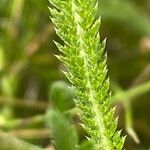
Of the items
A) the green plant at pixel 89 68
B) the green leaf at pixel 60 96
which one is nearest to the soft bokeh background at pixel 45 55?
the green leaf at pixel 60 96

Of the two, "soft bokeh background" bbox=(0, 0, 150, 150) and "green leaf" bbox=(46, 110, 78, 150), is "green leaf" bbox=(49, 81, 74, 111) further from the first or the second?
"soft bokeh background" bbox=(0, 0, 150, 150)

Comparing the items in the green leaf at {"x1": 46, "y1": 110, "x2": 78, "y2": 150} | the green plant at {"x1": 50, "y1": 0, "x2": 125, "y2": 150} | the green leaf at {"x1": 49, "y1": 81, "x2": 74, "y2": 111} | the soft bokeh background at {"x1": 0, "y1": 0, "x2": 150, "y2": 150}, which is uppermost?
the soft bokeh background at {"x1": 0, "y1": 0, "x2": 150, "y2": 150}

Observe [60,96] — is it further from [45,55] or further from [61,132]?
[45,55]

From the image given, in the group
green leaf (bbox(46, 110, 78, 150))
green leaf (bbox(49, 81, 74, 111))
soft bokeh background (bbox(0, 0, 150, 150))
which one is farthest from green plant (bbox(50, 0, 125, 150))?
soft bokeh background (bbox(0, 0, 150, 150))

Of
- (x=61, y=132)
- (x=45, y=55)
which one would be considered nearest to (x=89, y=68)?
(x=61, y=132)

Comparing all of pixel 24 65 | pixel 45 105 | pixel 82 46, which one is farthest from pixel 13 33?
pixel 82 46

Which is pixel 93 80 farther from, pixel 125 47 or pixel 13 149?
pixel 125 47

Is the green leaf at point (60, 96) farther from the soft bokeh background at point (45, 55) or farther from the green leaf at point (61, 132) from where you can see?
the soft bokeh background at point (45, 55)
